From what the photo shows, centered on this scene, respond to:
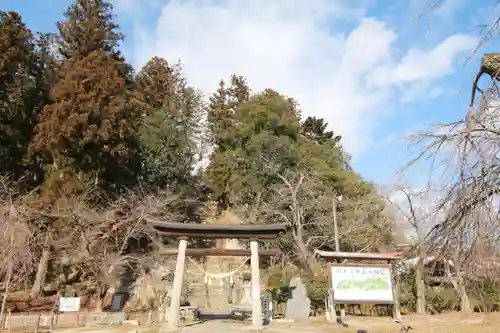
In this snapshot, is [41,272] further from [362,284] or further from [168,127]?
[362,284]

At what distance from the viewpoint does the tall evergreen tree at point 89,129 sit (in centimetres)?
2102

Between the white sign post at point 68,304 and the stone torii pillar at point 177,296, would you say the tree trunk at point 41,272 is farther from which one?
the stone torii pillar at point 177,296

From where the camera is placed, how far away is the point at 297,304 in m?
15.8

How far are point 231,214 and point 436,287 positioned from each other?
568 inches

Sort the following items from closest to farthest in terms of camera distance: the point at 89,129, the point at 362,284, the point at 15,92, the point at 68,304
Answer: the point at 362,284
the point at 68,304
the point at 89,129
the point at 15,92

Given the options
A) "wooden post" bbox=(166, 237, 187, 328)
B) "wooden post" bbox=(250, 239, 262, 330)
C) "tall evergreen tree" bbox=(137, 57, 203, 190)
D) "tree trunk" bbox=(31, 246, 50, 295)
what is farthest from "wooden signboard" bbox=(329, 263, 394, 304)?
"tall evergreen tree" bbox=(137, 57, 203, 190)

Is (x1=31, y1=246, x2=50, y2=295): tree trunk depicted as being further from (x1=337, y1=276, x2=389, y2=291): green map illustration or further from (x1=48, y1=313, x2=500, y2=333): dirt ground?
(x1=337, y1=276, x2=389, y2=291): green map illustration

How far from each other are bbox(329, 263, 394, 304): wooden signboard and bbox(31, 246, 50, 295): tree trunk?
497 inches

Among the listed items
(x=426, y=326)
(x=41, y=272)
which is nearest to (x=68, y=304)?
(x=41, y=272)

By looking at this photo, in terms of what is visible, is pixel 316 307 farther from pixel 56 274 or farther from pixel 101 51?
pixel 101 51

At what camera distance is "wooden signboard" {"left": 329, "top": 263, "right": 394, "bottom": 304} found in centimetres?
1438

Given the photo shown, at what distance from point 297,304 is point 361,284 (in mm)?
2627

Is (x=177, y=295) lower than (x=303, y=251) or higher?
lower

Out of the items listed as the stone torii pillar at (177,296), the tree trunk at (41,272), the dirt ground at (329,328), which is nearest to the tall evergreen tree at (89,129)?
the tree trunk at (41,272)
